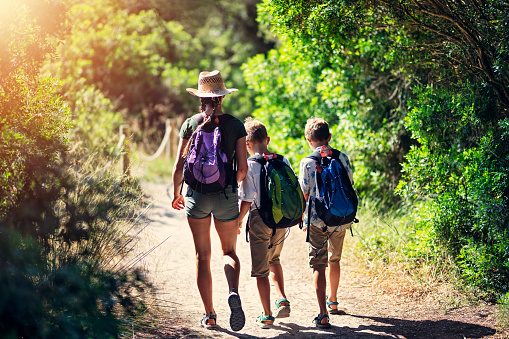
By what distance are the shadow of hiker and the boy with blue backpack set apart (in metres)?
0.49

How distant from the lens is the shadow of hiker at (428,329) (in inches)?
160

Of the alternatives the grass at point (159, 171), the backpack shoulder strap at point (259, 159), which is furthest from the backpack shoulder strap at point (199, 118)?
the grass at point (159, 171)

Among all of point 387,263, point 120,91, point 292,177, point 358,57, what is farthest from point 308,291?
point 120,91

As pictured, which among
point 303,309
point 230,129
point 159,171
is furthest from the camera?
point 159,171

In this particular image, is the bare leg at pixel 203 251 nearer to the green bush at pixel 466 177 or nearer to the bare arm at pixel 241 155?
the bare arm at pixel 241 155

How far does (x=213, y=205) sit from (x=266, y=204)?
42 centimetres

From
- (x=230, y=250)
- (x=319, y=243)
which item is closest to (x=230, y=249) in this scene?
(x=230, y=250)

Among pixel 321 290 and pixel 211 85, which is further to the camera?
pixel 321 290

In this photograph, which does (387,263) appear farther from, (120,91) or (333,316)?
(120,91)

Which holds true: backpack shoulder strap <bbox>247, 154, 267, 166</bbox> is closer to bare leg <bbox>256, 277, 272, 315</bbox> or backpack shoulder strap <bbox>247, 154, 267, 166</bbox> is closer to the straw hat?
the straw hat

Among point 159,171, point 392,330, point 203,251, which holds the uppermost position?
point 159,171

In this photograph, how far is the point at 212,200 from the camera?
12.8 ft

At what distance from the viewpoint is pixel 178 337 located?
→ 3.91 m

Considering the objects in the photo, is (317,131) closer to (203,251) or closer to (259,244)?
(259,244)
